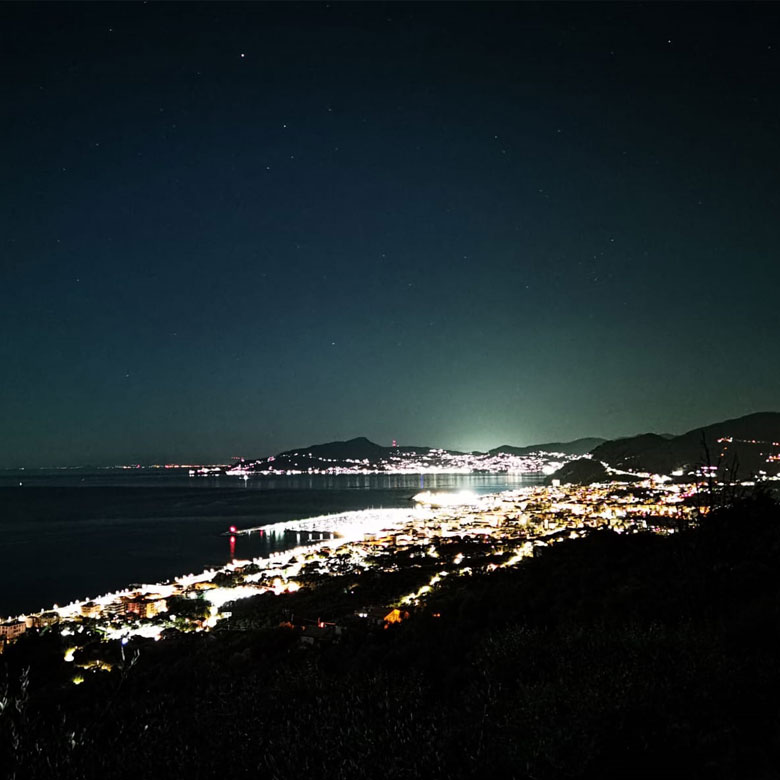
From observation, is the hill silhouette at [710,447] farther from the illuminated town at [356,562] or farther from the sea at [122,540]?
the sea at [122,540]

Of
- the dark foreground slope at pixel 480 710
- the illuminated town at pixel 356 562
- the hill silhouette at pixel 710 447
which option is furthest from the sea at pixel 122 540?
the hill silhouette at pixel 710 447

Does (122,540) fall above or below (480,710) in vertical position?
below

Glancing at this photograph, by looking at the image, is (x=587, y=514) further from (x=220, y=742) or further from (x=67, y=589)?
(x=220, y=742)

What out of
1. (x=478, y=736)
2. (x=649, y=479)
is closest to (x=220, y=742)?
(x=478, y=736)

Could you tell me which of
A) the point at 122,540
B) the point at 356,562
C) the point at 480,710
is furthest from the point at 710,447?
the point at 480,710

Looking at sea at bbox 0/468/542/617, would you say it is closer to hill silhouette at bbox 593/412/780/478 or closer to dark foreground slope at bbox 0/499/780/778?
dark foreground slope at bbox 0/499/780/778

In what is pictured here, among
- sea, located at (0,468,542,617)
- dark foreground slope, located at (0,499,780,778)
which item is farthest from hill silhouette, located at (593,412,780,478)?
dark foreground slope, located at (0,499,780,778)

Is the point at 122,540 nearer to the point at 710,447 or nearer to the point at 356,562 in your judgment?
the point at 356,562

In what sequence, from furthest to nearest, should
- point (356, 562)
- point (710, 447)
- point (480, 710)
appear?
point (710, 447)
point (356, 562)
point (480, 710)
